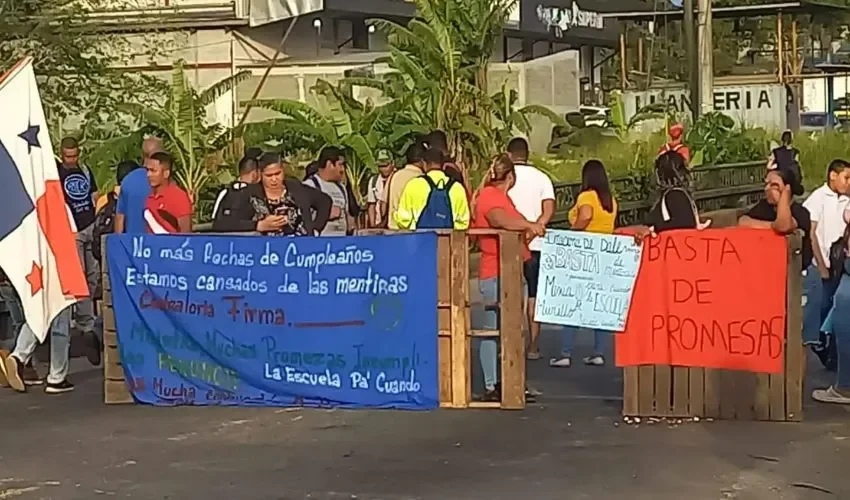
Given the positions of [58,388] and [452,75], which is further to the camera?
[452,75]

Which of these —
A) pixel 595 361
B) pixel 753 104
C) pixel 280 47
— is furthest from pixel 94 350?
pixel 753 104

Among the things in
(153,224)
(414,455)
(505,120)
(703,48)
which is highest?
(703,48)

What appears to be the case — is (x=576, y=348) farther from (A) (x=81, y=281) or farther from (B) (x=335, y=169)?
(A) (x=81, y=281)

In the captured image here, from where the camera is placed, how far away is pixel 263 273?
10680mm

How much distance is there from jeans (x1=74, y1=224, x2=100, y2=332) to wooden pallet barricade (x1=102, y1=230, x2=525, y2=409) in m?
3.69

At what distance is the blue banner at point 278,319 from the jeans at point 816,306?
3299mm

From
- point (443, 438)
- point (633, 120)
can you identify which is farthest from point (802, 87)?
point (443, 438)

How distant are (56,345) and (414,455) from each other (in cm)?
382

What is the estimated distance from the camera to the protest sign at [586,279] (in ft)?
33.2

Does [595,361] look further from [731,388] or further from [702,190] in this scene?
[702,190]

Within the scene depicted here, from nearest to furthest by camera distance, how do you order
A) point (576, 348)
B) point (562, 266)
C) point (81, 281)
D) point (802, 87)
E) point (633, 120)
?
point (562, 266) < point (81, 281) < point (576, 348) < point (633, 120) < point (802, 87)

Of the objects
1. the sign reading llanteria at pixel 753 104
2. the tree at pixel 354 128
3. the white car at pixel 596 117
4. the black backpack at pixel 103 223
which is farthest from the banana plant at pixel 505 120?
the sign reading llanteria at pixel 753 104

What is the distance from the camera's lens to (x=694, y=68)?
28266mm

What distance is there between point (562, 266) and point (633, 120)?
20.4 meters
